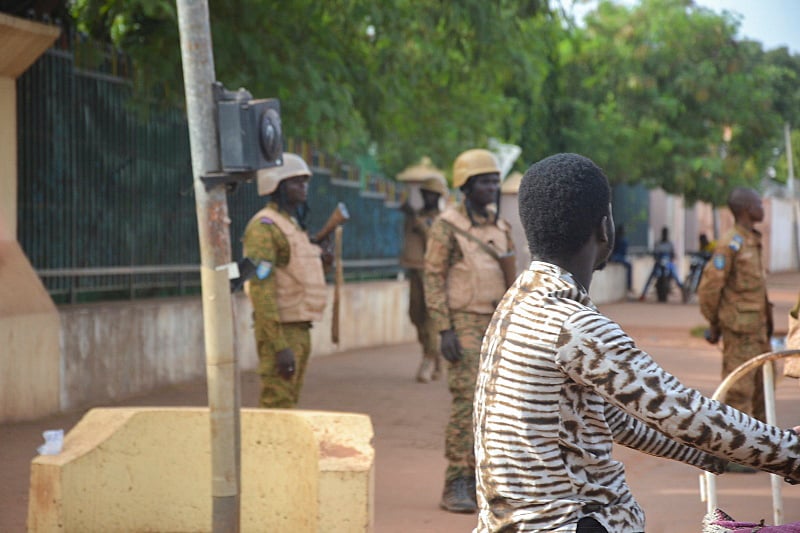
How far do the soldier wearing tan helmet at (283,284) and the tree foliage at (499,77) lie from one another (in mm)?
2080

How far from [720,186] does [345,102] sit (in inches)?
667

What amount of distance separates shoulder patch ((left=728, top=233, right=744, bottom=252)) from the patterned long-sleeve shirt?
304 cm

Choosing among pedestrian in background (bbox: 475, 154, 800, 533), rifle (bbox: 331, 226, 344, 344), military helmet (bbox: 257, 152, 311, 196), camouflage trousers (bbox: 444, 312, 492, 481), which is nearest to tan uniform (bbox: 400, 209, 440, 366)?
rifle (bbox: 331, 226, 344, 344)

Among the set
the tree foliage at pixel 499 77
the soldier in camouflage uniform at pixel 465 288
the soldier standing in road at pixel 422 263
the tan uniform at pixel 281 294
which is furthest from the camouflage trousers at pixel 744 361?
the soldier standing in road at pixel 422 263

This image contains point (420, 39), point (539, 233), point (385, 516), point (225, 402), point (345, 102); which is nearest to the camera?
point (539, 233)

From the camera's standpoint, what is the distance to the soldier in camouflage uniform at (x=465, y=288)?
679 cm

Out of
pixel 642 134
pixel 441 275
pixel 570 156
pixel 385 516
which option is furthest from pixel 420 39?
pixel 642 134

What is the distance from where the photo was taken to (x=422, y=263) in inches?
504

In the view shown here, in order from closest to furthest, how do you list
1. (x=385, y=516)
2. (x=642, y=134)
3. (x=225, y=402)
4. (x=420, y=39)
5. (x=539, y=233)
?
(x=539, y=233)
(x=225, y=402)
(x=385, y=516)
(x=420, y=39)
(x=642, y=134)

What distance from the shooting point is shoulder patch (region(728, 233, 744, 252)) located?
8156mm

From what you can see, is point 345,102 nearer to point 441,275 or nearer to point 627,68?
point 441,275

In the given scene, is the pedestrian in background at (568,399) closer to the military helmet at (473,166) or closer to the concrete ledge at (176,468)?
the concrete ledge at (176,468)

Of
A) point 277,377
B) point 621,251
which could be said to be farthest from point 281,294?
point 621,251

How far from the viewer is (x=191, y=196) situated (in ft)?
42.4
